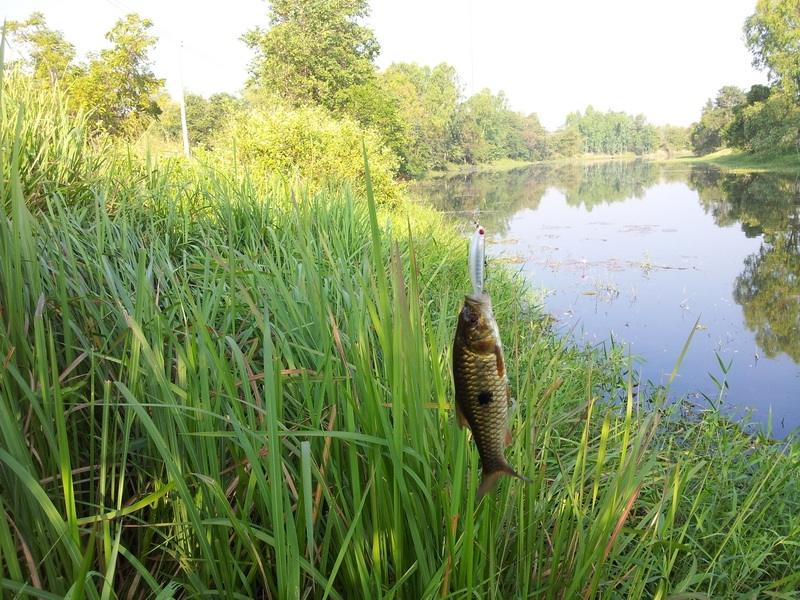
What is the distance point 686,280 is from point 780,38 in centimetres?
3153

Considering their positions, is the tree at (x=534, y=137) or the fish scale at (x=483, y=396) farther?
the tree at (x=534, y=137)

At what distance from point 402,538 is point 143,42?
75.2ft

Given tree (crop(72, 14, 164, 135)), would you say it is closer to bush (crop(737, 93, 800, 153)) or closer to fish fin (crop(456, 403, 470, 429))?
fish fin (crop(456, 403, 470, 429))

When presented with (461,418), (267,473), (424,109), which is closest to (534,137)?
(424,109)

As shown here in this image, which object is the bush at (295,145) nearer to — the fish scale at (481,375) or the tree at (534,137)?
the fish scale at (481,375)

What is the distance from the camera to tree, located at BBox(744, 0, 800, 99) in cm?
3089

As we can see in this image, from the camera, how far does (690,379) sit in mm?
5699

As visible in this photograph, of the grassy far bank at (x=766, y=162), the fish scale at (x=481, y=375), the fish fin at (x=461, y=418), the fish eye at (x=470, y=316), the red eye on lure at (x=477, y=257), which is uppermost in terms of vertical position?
the grassy far bank at (x=766, y=162)

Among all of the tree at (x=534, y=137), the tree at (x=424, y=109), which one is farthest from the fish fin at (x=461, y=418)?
the tree at (x=534, y=137)

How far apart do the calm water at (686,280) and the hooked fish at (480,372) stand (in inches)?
14.2

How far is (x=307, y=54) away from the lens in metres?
23.0

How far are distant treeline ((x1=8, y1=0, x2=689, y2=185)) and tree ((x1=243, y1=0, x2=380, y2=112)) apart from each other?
4cm

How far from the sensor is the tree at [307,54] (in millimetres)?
23109

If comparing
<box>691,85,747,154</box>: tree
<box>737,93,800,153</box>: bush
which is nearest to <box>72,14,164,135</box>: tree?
<box>737,93,800,153</box>: bush
